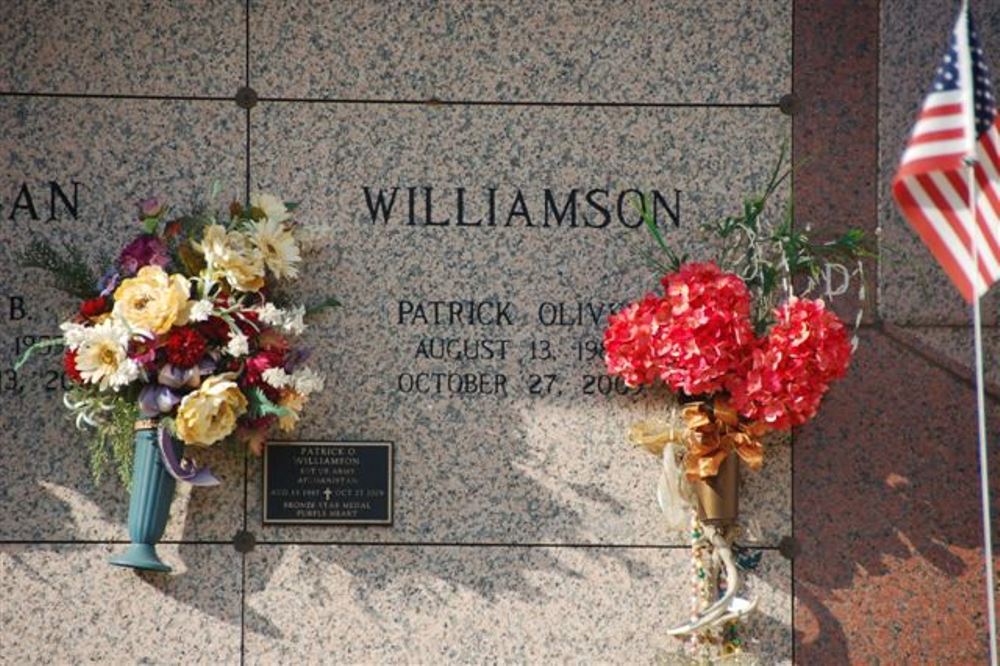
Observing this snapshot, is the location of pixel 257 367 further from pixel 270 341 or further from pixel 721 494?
pixel 721 494

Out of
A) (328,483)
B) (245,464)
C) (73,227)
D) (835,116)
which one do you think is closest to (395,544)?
(328,483)

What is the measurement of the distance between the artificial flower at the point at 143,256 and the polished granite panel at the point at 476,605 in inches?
43.7

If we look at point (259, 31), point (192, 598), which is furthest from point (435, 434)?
point (259, 31)

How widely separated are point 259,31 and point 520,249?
4.13 feet

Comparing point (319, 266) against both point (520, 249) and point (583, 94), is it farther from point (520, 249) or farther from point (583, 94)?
point (583, 94)

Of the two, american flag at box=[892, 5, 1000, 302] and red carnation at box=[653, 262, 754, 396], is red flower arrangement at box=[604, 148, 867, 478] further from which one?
american flag at box=[892, 5, 1000, 302]

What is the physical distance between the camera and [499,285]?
6.02m

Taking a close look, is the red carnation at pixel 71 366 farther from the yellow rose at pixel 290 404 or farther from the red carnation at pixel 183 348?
the yellow rose at pixel 290 404

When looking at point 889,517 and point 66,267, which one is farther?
point 889,517

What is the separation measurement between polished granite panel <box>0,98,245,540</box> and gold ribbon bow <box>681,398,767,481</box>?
5.34ft

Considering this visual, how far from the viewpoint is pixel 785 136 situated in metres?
6.07

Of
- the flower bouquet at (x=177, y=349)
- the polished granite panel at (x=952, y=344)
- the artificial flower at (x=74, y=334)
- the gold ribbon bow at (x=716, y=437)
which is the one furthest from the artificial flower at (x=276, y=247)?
the polished granite panel at (x=952, y=344)

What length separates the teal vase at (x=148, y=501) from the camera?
563 centimetres

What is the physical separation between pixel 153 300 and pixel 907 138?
2790 mm
